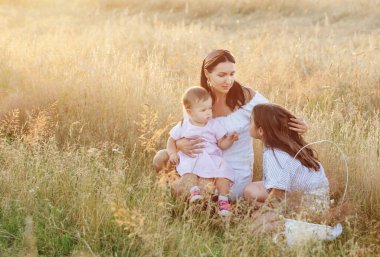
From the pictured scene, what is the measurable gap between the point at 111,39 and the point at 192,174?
5132 millimetres

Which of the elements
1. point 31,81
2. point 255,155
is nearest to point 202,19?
point 31,81

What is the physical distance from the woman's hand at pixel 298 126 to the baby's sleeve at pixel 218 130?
60 centimetres

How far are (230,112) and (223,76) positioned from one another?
327 millimetres

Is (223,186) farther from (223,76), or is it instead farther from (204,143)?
(223,76)

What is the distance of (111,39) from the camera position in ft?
30.8

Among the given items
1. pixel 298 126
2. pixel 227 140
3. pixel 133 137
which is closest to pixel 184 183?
pixel 227 140

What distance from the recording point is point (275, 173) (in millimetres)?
4328

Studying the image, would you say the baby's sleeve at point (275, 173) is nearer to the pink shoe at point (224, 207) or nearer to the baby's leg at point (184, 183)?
the pink shoe at point (224, 207)

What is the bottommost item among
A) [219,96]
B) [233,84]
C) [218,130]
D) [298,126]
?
[218,130]

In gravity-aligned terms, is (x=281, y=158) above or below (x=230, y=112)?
below

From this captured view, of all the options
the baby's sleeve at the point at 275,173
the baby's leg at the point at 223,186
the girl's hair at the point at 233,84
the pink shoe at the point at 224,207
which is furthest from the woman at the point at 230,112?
the baby's sleeve at the point at 275,173

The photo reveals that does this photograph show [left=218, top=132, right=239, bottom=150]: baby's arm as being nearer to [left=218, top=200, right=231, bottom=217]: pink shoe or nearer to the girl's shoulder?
the girl's shoulder

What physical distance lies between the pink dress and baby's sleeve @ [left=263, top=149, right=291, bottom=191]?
43 cm

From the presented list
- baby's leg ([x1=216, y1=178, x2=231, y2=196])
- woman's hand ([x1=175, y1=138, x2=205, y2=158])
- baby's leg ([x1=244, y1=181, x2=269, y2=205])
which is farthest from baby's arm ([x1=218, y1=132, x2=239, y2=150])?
baby's leg ([x1=244, y1=181, x2=269, y2=205])
